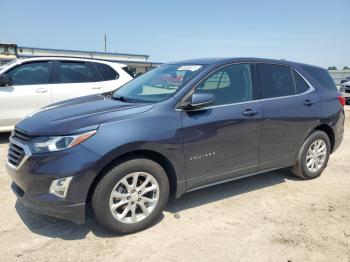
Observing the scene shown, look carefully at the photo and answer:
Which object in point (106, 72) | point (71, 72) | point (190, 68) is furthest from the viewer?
point (106, 72)

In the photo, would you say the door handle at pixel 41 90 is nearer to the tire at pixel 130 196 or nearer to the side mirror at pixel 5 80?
the side mirror at pixel 5 80

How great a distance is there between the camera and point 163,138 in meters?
3.37

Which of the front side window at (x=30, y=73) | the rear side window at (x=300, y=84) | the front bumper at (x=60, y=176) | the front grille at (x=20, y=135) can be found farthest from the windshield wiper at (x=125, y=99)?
the front side window at (x=30, y=73)

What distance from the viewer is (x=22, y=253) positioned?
3.03 m

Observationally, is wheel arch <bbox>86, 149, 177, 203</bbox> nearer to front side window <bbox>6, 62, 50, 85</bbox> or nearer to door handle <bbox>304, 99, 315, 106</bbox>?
door handle <bbox>304, 99, 315, 106</bbox>

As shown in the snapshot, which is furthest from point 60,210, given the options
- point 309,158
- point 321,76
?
point 321,76

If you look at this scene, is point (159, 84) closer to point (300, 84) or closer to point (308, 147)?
point (300, 84)

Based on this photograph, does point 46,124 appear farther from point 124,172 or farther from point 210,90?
point 210,90

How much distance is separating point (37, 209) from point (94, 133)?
86cm

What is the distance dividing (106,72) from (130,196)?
17.1 ft

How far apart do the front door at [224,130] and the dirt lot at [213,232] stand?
16.9 inches

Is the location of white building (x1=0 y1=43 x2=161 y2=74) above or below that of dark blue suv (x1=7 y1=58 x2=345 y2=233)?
above

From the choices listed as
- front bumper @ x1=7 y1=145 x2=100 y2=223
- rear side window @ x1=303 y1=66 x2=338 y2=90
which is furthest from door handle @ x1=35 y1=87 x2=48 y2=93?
rear side window @ x1=303 y1=66 x2=338 y2=90

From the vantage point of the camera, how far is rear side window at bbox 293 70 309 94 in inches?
186
